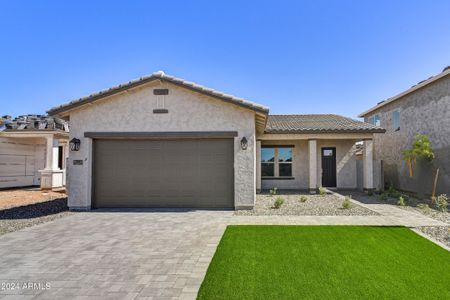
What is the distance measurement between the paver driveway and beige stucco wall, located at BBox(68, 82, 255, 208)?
2026 millimetres

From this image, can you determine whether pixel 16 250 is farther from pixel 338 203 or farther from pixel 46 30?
pixel 338 203

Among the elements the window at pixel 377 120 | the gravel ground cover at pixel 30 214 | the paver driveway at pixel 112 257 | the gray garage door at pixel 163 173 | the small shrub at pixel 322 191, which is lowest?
the gravel ground cover at pixel 30 214

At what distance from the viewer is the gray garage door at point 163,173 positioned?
10039mm

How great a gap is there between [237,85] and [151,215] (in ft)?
29.1

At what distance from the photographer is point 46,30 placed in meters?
10.4

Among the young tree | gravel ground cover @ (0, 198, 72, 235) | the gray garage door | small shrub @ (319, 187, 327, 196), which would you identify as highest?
the young tree

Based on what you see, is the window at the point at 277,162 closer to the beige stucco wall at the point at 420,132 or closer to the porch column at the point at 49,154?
the beige stucco wall at the point at 420,132

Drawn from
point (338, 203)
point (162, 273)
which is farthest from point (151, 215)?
point (338, 203)

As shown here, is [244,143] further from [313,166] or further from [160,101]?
[313,166]

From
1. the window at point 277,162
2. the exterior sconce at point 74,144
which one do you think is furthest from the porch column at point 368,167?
the exterior sconce at point 74,144

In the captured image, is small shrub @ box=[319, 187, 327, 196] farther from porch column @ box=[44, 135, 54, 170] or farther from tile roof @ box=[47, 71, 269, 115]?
porch column @ box=[44, 135, 54, 170]

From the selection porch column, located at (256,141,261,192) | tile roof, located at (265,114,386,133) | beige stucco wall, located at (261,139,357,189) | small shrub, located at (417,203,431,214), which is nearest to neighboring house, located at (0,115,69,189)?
porch column, located at (256,141,261,192)

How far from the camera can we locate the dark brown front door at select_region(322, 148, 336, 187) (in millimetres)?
16172

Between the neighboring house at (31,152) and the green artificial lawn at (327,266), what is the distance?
48.7ft
